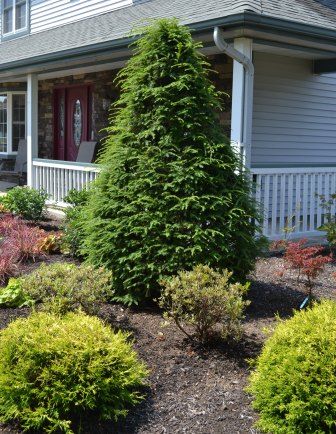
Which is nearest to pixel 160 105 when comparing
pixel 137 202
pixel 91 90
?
pixel 137 202

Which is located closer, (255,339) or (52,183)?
(255,339)

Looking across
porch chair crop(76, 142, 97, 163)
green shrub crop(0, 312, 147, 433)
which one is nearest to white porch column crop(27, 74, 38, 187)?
porch chair crop(76, 142, 97, 163)

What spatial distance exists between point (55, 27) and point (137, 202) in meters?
11.9

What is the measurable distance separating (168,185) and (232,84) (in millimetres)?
4363

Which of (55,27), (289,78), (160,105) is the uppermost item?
(55,27)

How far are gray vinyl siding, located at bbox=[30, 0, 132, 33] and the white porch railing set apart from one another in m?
6.57

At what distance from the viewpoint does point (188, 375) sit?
437cm

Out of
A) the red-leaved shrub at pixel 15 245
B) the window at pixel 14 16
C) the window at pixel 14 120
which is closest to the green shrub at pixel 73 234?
the red-leaved shrub at pixel 15 245

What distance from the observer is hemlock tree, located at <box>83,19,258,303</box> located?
551 centimetres

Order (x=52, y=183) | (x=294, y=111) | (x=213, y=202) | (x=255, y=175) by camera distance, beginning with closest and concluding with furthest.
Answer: (x=213, y=202), (x=255, y=175), (x=294, y=111), (x=52, y=183)

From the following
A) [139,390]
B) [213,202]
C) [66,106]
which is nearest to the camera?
[139,390]

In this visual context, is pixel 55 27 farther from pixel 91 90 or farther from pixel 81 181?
pixel 81 181

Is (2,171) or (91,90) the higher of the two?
(91,90)

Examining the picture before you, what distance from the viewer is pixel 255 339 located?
496 cm
